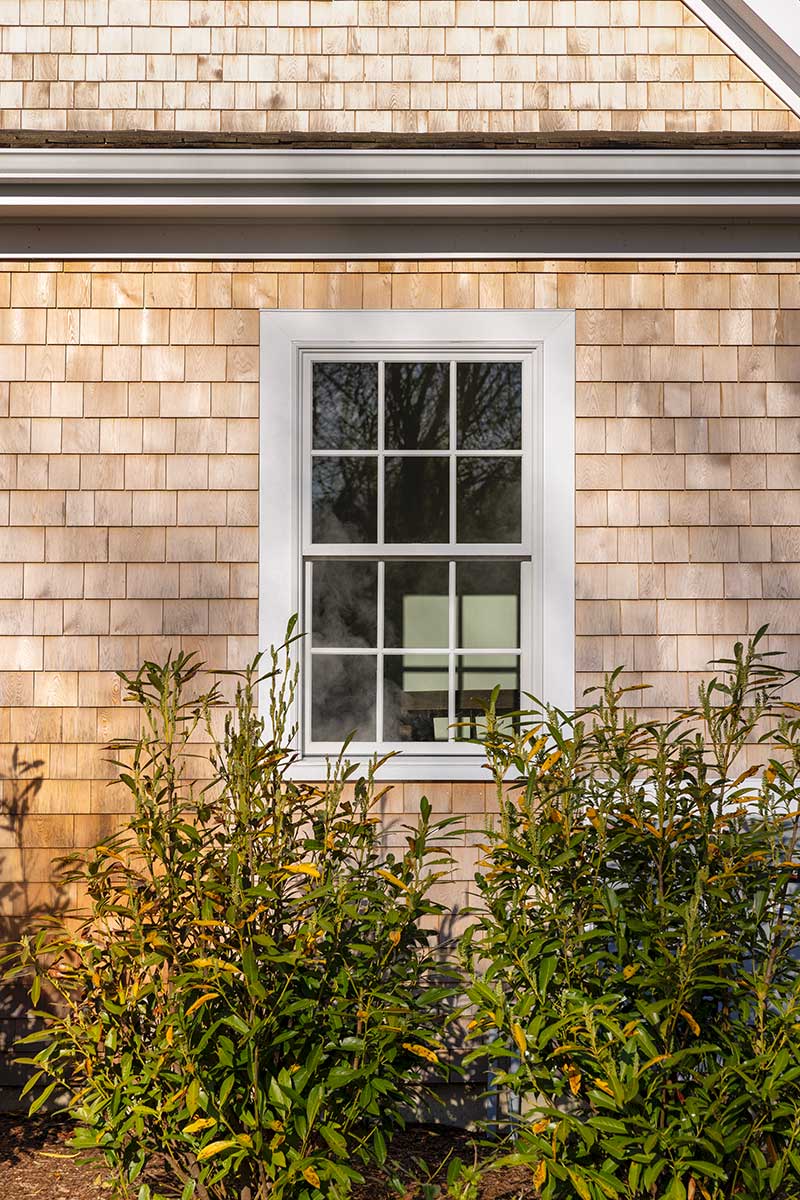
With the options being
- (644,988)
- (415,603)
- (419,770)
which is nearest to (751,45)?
(415,603)

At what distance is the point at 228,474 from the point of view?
165 inches

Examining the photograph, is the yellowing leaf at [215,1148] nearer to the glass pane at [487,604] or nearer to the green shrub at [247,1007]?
the green shrub at [247,1007]

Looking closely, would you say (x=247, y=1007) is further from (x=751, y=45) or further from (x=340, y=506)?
(x=751, y=45)

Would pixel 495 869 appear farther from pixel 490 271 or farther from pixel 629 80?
pixel 629 80

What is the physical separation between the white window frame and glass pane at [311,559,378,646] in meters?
0.09

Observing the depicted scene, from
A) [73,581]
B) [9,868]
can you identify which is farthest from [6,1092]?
[73,581]

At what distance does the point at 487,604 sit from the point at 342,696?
2.39ft

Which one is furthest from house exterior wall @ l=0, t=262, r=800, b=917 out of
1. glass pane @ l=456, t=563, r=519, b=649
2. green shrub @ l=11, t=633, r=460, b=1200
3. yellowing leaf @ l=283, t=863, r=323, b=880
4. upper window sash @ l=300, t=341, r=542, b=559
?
yellowing leaf @ l=283, t=863, r=323, b=880

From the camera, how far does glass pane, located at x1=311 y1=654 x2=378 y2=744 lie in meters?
4.22

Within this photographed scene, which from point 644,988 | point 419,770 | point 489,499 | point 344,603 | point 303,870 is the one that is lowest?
point 644,988

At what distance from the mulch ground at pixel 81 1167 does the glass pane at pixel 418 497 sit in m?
2.30

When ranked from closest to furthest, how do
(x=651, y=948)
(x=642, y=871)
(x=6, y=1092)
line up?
(x=651, y=948) → (x=642, y=871) → (x=6, y=1092)

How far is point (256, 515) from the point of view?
4184mm

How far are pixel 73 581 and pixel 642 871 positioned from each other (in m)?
2.52
